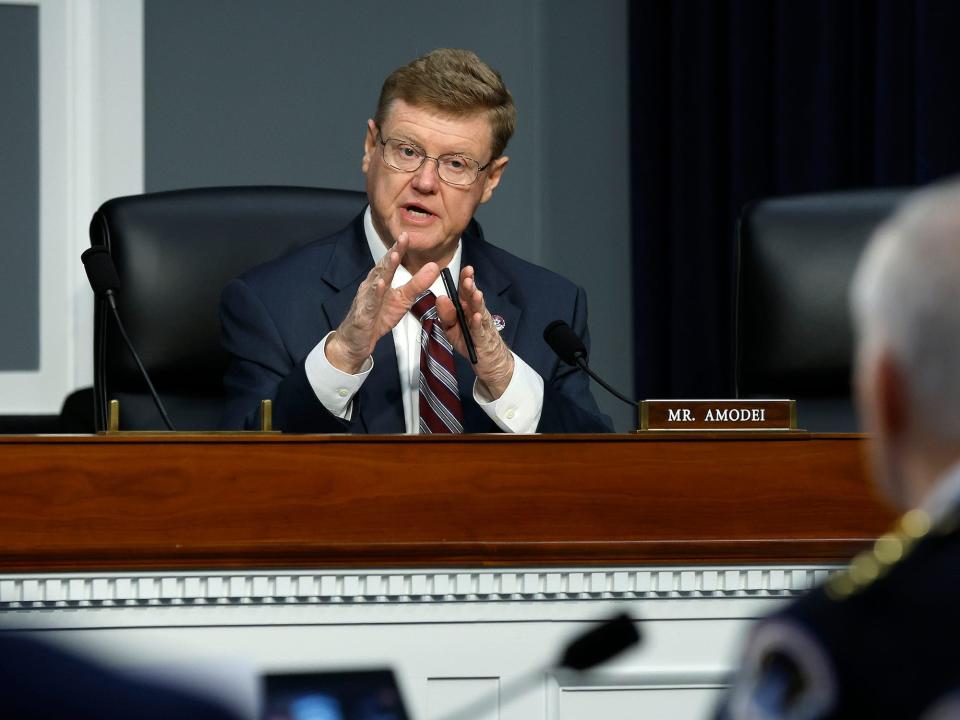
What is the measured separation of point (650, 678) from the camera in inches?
61.9

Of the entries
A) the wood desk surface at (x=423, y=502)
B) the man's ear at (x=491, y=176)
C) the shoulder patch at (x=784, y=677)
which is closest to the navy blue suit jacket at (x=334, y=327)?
the man's ear at (x=491, y=176)

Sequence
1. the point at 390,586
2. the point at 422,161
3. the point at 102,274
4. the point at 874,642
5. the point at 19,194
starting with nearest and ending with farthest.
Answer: the point at 874,642 < the point at 390,586 < the point at 102,274 < the point at 422,161 < the point at 19,194

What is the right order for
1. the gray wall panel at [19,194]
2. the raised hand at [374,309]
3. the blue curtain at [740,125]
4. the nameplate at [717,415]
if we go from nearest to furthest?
1. the nameplate at [717,415]
2. the raised hand at [374,309]
3. the blue curtain at [740,125]
4. the gray wall panel at [19,194]

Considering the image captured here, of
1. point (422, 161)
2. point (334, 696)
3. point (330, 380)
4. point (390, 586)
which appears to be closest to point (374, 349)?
point (330, 380)

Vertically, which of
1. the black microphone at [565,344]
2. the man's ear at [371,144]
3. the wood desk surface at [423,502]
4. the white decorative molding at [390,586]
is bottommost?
the white decorative molding at [390,586]

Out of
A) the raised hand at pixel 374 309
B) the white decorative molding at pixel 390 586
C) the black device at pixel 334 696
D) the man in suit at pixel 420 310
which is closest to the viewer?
the black device at pixel 334 696

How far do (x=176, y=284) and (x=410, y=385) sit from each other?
0.45 metres

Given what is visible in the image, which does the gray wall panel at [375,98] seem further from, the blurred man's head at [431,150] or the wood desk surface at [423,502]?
the wood desk surface at [423,502]

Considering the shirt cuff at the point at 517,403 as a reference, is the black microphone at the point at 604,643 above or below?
below

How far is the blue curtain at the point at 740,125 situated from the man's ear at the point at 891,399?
257cm

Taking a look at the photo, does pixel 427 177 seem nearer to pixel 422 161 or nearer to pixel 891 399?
pixel 422 161

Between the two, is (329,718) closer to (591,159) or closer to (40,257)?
(40,257)

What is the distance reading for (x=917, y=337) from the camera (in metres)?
0.62

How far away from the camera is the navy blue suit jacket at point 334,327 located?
2285mm
